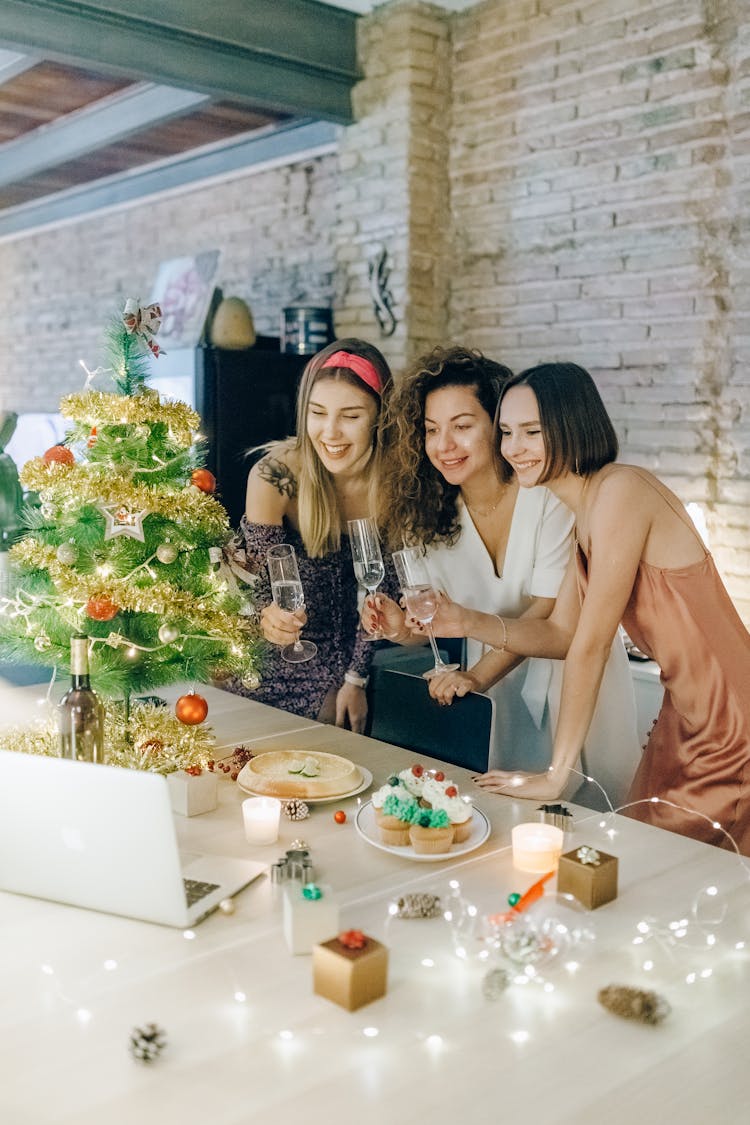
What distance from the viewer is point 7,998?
1150 mm

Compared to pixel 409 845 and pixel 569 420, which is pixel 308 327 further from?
pixel 409 845

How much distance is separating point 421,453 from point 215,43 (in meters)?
2.64

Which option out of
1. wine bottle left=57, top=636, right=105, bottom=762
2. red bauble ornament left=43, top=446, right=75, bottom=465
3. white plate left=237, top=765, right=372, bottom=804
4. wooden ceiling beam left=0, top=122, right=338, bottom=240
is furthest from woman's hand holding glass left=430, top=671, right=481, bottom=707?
wooden ceiling beam left=0, top=122, right=338, bottom=240

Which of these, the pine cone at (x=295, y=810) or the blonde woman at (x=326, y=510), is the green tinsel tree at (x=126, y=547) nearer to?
the pine cone at (x=295, y=810)

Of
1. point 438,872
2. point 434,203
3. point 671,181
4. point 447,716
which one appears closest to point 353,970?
point 438,872

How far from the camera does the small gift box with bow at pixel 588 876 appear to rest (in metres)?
1.37

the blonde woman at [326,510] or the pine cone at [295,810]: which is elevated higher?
the blonde woman at [326,510]

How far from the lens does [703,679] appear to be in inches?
82.5

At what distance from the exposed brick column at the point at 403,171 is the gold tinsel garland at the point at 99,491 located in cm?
296

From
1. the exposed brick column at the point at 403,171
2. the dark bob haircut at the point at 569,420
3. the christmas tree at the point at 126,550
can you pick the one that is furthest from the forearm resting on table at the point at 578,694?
the exposed brick column at the point at 403,171

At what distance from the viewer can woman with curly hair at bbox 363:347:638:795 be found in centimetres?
249

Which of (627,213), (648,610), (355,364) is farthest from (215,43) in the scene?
(648,610)

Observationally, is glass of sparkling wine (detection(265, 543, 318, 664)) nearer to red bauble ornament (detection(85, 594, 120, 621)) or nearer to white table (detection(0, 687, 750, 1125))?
red bauble ornament (detection(85, 594, 120, 621))

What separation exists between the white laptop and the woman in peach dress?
746 mm
